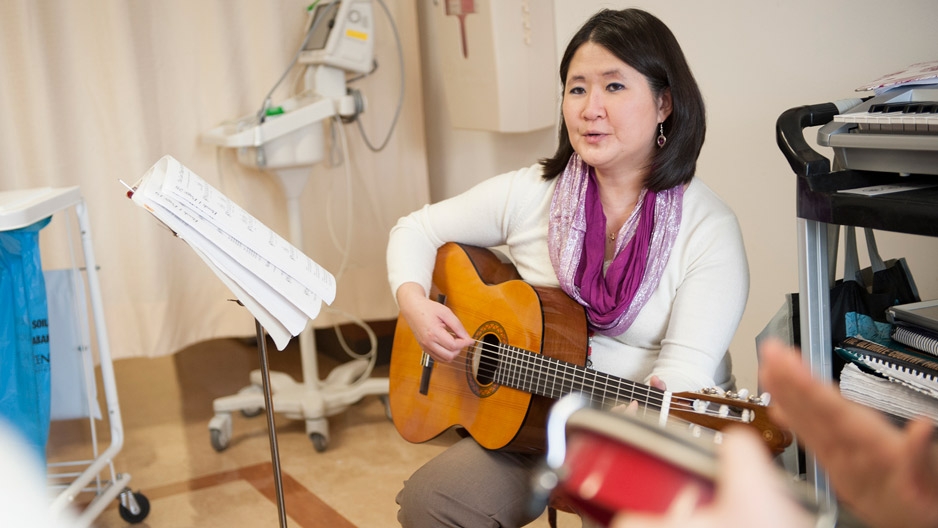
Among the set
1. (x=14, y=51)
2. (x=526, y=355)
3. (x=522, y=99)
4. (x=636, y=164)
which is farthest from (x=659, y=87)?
(x=14, y=51)

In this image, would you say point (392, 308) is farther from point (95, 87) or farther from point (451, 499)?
point (451, 499)

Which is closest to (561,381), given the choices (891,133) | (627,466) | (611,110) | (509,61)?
(611,110)

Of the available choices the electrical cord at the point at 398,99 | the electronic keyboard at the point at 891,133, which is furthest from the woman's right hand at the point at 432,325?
the electrical cord at the point at 398,99

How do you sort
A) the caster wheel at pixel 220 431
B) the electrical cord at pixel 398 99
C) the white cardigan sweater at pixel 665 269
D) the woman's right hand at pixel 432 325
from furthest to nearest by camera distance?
1. the electrical cord at pixel 398 99
2. the caster wheel at pixel 220 431
3. the woman's right hand at pixel 432 325
4. the white cardigan sweater at pixel 665 269

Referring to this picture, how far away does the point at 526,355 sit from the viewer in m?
1.45

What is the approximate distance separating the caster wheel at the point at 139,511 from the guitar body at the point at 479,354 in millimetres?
822

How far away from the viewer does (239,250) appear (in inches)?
46.3

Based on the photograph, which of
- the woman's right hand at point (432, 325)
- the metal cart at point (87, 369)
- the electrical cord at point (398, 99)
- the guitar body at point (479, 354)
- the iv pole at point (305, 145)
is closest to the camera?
the guitar body at point (479, 354)

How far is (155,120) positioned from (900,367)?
221cm

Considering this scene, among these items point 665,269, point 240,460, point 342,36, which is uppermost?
point 342,36

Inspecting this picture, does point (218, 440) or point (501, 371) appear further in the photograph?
point (218, 440)

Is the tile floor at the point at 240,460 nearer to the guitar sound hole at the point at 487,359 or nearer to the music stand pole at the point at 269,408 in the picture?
the music stand pole at the point at 269,408

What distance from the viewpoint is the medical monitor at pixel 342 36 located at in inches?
98.0

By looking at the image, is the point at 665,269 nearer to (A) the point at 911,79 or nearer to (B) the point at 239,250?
(A) the point at 911,79
